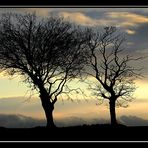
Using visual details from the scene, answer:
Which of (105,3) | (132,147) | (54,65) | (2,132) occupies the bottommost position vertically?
(132,147)

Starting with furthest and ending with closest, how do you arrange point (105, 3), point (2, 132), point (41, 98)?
point (41, 98) < point (2, 132) < point (105, 3)

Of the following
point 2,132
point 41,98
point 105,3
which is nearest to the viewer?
point 105,3

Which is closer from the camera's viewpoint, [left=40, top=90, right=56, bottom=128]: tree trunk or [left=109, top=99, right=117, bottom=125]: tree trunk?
[left=40, top=90, right=56, bottom=128]: tree trunk

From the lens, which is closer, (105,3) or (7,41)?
(105,3)

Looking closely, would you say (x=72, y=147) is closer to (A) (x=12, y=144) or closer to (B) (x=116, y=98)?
(A) (x=12, y=144)

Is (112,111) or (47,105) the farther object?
(112,111)

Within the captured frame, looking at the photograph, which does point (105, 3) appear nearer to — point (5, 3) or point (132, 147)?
point (5, 3)

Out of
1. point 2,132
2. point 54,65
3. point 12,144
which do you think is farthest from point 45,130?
point 12,144

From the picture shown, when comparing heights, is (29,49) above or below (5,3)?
above

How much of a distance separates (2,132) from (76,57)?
1298 centimetres

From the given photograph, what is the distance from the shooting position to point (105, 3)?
17.1m

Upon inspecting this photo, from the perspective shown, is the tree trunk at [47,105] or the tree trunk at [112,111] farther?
the tree trunk at [112,111]

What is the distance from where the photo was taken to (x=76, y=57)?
45.6 m

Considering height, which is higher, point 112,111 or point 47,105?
point 47,105
